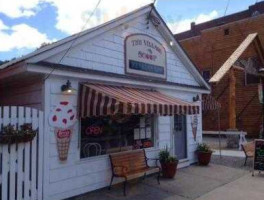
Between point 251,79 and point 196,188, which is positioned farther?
point 251,79

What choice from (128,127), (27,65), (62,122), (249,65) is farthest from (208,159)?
(249,65)

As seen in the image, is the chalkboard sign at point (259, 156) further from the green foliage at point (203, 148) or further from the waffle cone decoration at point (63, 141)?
the waffle cone decoration at point (63, 141)

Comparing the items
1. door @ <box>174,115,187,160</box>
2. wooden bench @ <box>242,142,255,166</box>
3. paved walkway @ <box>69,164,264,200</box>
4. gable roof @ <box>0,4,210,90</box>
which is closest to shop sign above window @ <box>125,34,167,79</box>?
gable roof @ <box>0,4,210,90</box>

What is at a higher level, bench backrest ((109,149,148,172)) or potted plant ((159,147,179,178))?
bench backrest ((109,149,148,172))

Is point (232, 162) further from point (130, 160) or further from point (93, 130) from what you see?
point (93, 130)

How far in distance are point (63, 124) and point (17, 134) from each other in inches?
52.5

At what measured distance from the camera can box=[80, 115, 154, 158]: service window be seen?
8.06m

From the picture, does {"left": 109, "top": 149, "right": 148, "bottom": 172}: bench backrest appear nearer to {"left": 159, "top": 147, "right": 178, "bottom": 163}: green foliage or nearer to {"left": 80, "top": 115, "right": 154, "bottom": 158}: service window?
{"left": 80, "top": 115, "right": 154, "bottom": 158}: service window

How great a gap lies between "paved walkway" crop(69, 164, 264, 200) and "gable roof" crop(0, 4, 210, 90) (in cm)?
336

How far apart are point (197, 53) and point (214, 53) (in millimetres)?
1469

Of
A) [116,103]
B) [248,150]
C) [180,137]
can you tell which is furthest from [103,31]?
[248,150]

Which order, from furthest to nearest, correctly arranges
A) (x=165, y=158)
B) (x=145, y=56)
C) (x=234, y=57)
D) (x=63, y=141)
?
(x=234, y=57) < (x=145, y=56) < (x=165, y=158) < (x=63, y=141)

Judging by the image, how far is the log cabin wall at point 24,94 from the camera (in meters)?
7.30

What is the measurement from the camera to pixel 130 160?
872cm
